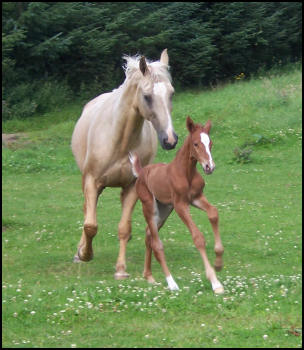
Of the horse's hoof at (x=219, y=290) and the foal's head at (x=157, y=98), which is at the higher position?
the foal's head at (x=157, y=98)

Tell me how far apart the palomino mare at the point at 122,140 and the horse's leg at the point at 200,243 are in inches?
44.0

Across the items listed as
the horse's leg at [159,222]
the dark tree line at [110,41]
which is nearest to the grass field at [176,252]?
the horse's leg at [159,222]

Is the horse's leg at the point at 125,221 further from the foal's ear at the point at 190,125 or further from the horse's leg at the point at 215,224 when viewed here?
the foal's ear at the point at 190,125

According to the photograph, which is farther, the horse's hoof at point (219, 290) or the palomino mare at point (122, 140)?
the palomino mare at point (122, 140)

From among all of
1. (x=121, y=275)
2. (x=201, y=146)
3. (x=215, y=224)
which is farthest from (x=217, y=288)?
(x=121, y=275)

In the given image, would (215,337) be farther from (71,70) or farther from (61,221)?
(71,70)

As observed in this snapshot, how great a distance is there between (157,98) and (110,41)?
18.2 meters

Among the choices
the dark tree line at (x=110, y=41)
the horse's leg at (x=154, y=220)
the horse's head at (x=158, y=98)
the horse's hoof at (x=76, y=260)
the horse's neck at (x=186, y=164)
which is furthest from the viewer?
the dark tree line at (x=110, y=41)

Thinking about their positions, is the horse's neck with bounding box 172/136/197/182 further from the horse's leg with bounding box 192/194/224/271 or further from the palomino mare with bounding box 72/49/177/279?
the palomino mare with bounding box 72/49/177/279

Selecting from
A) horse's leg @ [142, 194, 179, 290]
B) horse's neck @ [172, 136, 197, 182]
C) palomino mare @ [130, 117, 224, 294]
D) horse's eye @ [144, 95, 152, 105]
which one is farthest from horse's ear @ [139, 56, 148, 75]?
horse's leg @ [142, 194, 179, 290]

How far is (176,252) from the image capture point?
993 centimetres

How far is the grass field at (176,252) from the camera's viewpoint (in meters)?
5.88

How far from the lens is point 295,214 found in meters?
12.3

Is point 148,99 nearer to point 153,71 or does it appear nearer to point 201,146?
point 153,71
